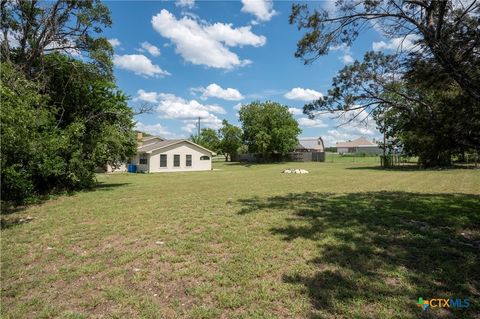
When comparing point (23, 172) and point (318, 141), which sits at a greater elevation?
point (318, 141)

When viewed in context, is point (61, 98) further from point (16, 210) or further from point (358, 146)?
point (358, 146)

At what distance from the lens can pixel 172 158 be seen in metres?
27.7

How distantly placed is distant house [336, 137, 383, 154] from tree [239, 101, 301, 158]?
42638mm

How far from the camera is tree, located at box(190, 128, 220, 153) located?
52.3 metres

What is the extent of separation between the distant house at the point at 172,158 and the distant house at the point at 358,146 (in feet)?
194

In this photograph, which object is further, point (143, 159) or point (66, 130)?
point (143, 159)

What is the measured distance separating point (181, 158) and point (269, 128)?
56.0 ft

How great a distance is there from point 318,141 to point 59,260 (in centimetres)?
6325

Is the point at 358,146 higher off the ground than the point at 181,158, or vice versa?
the point at 358,146

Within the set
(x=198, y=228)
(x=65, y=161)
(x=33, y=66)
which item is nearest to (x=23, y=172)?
(x=65, y=161)

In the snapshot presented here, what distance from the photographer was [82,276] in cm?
390

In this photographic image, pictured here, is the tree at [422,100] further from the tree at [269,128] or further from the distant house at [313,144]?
the distant house at [313,144]

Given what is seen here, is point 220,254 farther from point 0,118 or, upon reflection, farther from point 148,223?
point 0,118

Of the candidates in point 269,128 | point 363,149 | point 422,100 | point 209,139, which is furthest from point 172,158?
point 363,149
